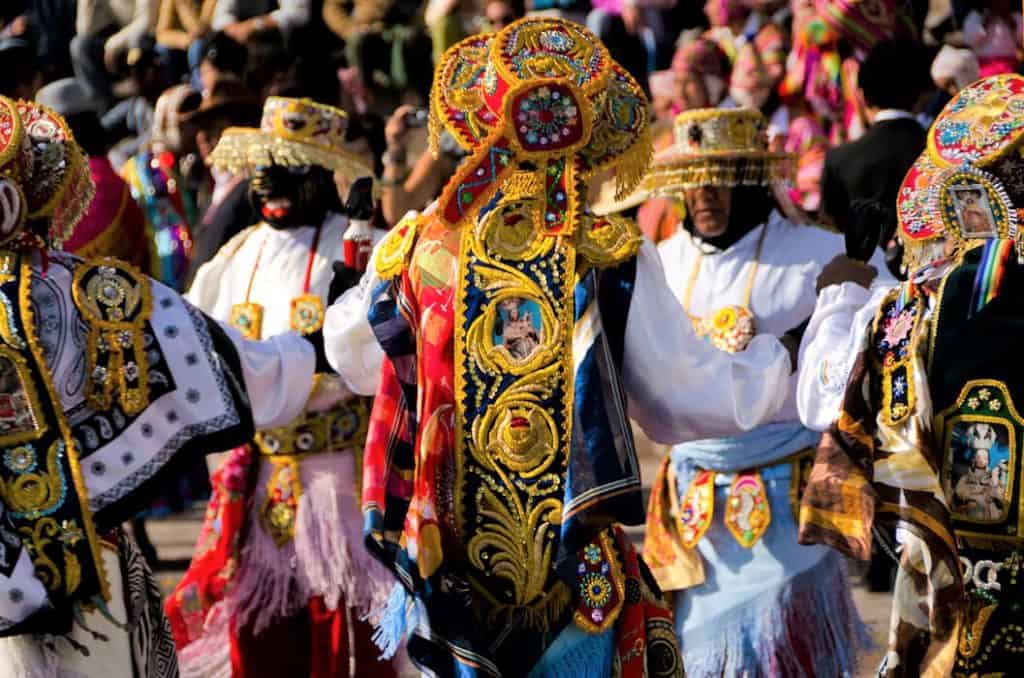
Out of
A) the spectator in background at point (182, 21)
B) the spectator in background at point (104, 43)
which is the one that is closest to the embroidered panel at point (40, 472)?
the spectator in background at point (182, 21)

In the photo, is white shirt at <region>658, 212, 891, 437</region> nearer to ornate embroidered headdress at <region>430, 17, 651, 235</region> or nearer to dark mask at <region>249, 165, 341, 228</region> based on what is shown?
dark mask at <region>249, 165, 341, 228</region>

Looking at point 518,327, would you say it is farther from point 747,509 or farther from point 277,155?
point 277,155

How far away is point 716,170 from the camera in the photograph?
21.5ft

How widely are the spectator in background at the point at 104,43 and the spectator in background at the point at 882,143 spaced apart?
7.82m

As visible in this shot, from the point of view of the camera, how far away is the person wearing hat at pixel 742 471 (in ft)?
20.2

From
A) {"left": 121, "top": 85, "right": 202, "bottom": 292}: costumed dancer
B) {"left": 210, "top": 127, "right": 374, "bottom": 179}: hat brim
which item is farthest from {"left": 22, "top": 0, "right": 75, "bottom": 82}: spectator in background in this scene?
{"left": 210, "top": 127, "right": 374, "bottom": 179}: hat brim

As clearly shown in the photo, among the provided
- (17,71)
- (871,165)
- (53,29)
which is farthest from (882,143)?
(53,29)

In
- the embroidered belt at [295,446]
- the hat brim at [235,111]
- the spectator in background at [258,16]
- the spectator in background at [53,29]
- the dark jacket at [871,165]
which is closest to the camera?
the embroidered belt at [295,446]

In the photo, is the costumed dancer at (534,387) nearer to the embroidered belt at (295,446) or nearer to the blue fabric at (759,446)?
the blue fabric at (759,446)

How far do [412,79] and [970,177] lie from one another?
9.19m

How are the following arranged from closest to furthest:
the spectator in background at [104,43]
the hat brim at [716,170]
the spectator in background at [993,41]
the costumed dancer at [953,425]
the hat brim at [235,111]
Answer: the costumed dancer at [953,425]
the hat brim at [716,170]
the hat brim at [235,111]
the spectator in background at [993,41]
the spectator in background at [104,43]

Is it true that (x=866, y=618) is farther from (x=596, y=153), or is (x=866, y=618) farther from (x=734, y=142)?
(x=596, y=153)

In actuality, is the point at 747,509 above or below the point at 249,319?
below

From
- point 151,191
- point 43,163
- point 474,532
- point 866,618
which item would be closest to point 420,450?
point 474,532
